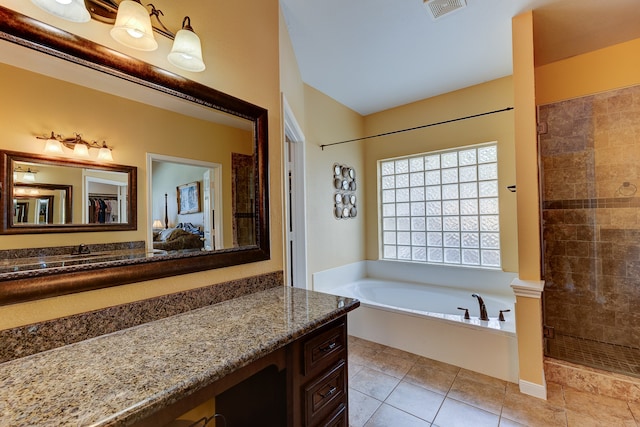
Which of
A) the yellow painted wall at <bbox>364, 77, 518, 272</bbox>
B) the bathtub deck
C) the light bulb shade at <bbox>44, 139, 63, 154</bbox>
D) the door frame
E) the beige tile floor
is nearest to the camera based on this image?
the light bulb shade at <bbox>44, 139, 63, 154</bbox>

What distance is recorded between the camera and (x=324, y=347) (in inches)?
44.5

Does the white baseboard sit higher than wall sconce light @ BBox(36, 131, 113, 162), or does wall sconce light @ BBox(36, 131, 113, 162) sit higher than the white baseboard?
wall sconce light @ BBox(36, 131, 113, 162)

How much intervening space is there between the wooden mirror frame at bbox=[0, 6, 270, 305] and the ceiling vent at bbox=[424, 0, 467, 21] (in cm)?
141

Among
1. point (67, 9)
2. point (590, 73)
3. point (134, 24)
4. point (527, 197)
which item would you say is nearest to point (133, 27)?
point (134, 24)

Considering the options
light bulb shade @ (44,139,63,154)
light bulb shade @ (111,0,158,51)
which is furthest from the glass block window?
light bulb shade @ (44,139,63,154)

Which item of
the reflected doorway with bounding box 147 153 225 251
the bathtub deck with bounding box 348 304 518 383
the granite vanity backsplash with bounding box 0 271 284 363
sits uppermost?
the reflected doorway with bounding box 147 153 225 251

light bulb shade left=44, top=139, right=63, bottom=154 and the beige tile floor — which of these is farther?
the beige tile floor

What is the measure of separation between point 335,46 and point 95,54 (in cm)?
187

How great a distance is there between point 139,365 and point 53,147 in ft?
2.52

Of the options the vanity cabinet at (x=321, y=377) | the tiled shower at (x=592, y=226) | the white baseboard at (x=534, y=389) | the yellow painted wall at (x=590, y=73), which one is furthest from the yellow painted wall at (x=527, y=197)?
the vanity cabinet at (x=321, y=377)

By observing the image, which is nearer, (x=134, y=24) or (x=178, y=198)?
(x=134, y=24)

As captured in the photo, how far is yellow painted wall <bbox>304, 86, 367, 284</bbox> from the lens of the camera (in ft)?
10.1

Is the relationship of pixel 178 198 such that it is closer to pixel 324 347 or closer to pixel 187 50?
pixel 187 50

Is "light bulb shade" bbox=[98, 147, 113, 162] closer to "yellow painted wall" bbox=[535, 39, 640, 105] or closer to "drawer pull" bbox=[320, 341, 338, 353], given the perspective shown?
"drawer pull" bbox=[320, 341, 338, 353]
